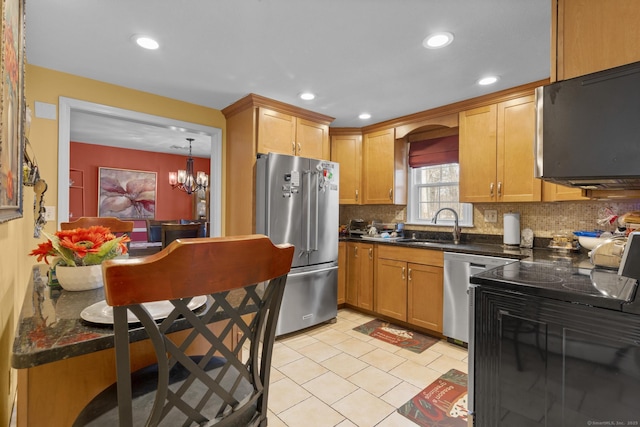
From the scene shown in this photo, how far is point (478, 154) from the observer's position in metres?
3.01

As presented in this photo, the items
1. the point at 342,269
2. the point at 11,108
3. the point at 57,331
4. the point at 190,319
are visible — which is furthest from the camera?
the point at 342,269

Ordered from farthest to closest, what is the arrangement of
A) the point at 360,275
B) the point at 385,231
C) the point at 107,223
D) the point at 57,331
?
the point at 385,231
the point at 360,275
the point at 107,223
the point at 57,331

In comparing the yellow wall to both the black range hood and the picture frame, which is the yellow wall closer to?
the picture frame

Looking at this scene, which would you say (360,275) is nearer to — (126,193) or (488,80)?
(488,80)

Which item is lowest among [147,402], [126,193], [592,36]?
[147,402]

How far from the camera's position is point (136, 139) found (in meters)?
5.15

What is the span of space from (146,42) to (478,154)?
2894 millimetres

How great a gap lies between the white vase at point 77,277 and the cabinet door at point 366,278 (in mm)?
2777

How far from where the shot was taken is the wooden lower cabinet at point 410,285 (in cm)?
295

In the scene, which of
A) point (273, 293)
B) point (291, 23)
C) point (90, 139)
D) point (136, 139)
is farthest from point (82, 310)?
point (90, 139)

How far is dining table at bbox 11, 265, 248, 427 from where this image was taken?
2.29 feet

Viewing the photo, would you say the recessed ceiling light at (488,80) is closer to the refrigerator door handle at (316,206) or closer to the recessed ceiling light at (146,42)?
the refrigerator door handle at (316,206)

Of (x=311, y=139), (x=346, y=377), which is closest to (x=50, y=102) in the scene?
(x=311, y=139)

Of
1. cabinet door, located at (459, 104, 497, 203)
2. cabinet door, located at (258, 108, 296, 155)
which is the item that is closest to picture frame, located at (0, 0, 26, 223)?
cabinet door, located at (258, 108, 296, 155)
